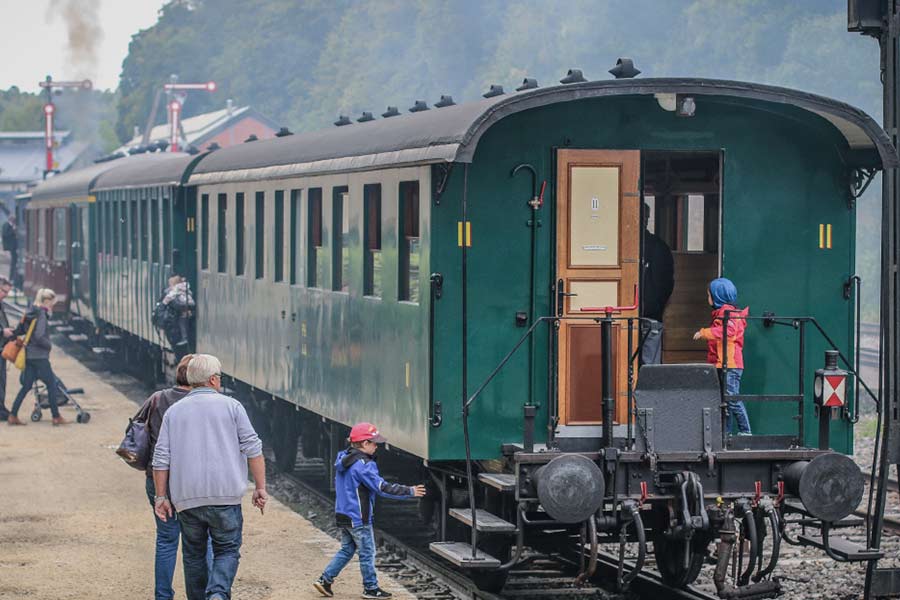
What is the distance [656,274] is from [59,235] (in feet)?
77.3

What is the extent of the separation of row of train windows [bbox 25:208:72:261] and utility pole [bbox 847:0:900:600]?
75.6ft

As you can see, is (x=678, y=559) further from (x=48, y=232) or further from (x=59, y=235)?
(x=48, y=232)

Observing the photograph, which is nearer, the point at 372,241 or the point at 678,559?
the point at 678,559

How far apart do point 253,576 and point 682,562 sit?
2.86m

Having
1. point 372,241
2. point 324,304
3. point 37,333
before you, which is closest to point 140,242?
point 37,333

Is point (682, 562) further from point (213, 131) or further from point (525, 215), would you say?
point (213, 131)

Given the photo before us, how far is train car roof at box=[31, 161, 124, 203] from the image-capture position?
29609 millimetres

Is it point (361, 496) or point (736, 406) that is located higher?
point (736, 406)

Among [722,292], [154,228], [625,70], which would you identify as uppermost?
[625,70]

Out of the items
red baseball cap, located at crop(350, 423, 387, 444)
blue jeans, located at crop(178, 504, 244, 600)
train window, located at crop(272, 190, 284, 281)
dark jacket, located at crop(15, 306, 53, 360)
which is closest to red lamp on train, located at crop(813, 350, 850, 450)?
red baseball cap, located at crop(350, 423, 387, 444)

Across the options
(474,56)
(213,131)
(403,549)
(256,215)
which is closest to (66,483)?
(256,215)

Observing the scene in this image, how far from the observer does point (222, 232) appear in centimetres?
1834

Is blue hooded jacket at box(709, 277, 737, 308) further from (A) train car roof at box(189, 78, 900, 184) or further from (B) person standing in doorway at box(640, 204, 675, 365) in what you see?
(A) train car roof at box(189, 78, 900, 184)

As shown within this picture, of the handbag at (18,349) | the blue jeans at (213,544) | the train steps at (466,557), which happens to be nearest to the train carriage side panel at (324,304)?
the train steps at (466,557)
